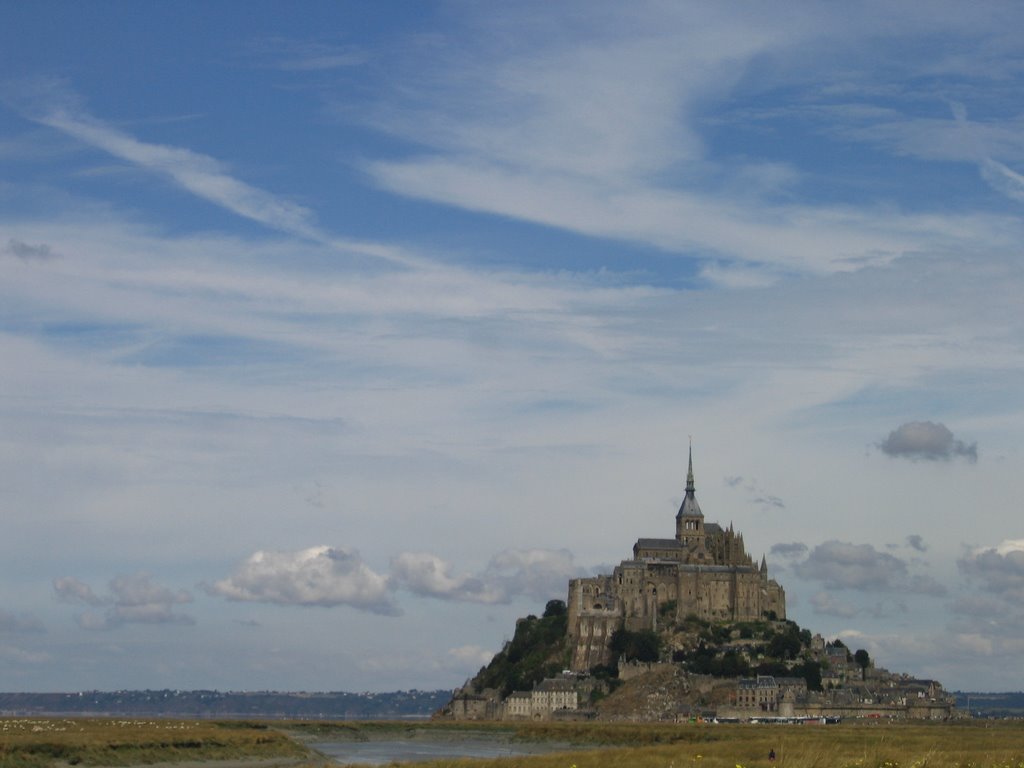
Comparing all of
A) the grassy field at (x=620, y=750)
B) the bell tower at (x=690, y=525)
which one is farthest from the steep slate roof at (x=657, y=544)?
the grassy field at (x=620, y=750)

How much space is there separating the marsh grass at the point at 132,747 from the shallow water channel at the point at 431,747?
4544 millimetres

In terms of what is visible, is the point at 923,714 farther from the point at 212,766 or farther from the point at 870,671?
the point at 212,766

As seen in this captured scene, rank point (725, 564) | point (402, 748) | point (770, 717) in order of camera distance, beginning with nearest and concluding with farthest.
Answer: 1. point (402, 748)
2. point (770, 717)
3. point (725, 564)

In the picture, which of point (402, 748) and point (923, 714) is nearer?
point (402, 748)

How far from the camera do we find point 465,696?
18338 cm

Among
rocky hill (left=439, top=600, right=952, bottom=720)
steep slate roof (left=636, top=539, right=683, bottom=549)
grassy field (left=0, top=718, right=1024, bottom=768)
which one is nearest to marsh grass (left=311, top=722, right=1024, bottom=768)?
grassy field (left=0, top=718, right=1024, bottom=768)

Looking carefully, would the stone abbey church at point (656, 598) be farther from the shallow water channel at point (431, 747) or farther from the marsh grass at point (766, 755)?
the marsh grass at point (766, 755)

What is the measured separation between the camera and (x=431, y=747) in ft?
383

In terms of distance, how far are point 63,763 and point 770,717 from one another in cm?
9863

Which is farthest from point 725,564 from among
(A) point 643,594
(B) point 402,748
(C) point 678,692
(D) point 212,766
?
(D) point 212,766

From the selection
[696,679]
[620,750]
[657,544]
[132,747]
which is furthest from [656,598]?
[620,750]

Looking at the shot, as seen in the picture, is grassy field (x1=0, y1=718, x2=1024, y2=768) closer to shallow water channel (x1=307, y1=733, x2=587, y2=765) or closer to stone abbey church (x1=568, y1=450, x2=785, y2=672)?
shallow water channel (x1=307, y1=733, x2=587, y2=765)

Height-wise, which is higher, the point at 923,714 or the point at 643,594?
the point at 643,594

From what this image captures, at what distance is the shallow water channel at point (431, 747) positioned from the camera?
306 ft
